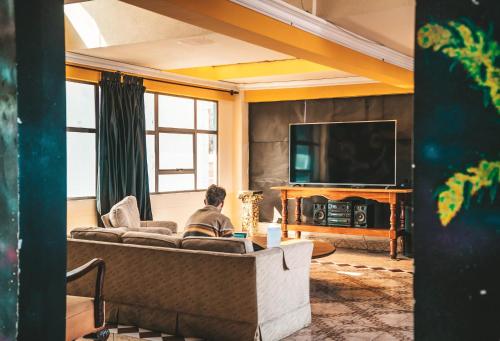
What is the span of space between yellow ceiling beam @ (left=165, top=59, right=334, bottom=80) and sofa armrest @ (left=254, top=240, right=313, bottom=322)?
3460 mm

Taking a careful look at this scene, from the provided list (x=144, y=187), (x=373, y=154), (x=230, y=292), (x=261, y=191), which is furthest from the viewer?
(x=261, y=191)

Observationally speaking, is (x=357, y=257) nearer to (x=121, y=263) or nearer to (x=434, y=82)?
(x=121, y=263)

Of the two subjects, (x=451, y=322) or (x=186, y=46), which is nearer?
(x=451, y=322)

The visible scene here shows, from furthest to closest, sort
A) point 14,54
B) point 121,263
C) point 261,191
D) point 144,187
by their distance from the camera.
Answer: point 261,191 → point 144,187 → point 121,263 → point 14,54

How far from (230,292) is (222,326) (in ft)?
0.93

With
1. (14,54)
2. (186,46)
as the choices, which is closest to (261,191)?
(186,46)

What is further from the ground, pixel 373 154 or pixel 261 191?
pixel 373 154

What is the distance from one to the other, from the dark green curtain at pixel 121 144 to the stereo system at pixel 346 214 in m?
2.53

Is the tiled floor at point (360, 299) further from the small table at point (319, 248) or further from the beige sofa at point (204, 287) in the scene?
the small table at point (319, 248)

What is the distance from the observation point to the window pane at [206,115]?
9.30m

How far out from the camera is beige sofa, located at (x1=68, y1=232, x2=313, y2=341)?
13.4 feet

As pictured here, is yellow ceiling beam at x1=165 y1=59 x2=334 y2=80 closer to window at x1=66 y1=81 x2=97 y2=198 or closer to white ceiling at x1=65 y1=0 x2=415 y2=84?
white ceiling at x1=65 y1=0 x2=415 y2=84

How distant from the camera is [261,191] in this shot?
31.3 ft

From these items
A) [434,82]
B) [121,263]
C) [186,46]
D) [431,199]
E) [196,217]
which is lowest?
[121,263]
